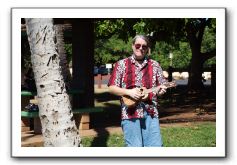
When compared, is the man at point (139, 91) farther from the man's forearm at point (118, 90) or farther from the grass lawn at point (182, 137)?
the grass lawn at point (182, 137)

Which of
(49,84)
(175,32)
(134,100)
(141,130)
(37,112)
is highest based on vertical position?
(175,32)

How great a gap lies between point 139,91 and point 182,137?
139 centimetres

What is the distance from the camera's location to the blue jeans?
5531mm

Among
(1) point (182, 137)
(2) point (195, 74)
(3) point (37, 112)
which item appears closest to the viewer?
(1) point (182, 137)

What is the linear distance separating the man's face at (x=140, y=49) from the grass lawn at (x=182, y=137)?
1.11 m

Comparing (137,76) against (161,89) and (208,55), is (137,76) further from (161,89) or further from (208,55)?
(208,55)

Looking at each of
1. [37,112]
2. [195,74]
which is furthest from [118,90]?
[195,74]

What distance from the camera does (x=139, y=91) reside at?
18.5 feet

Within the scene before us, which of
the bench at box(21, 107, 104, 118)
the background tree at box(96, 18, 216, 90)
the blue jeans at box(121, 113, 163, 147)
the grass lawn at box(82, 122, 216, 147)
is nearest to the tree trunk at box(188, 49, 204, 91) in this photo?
the background tree at box(96, 18, 216, 90)

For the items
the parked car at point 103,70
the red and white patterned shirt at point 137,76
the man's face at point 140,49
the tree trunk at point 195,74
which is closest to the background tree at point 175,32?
the tree trunk at point 195,74

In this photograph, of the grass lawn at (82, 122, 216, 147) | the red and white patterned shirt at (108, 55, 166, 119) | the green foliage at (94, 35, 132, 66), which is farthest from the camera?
the grass lawn at (82, 122, 216, 147)

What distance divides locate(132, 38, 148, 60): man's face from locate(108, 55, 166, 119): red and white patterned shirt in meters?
0.05

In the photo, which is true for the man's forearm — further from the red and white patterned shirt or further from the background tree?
the background tree

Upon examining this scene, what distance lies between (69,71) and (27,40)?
1.86 metres
